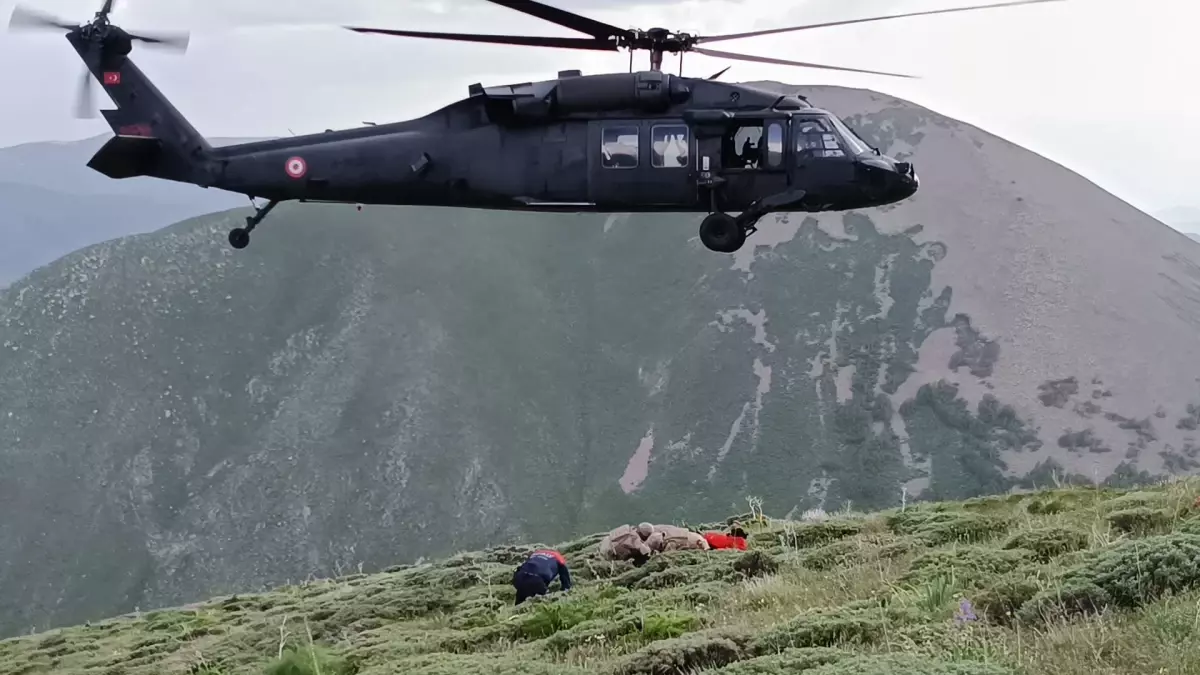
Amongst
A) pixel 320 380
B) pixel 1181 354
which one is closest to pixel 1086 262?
pixel 1181 354

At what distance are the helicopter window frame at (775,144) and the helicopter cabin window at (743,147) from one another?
128 millimetres

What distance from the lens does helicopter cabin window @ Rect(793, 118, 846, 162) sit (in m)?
16.7

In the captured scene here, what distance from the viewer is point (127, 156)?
1883 centimetres

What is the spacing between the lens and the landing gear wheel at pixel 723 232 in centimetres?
1641

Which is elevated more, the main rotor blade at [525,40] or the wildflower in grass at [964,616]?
the main rotor blade at [525,40]

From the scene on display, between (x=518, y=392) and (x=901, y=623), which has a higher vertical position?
(x=901, y=623)

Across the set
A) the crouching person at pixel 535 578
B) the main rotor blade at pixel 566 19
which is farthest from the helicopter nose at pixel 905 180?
the crouching person at pixel 535 578

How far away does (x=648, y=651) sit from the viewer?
848cm

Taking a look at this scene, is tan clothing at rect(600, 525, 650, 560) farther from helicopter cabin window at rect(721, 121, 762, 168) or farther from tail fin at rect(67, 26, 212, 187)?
tail fin at rect(67, 26, 212, 187)

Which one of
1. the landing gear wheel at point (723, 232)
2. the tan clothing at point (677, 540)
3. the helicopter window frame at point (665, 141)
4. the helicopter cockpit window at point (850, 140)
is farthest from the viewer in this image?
the tan clothing at point (677, 540)

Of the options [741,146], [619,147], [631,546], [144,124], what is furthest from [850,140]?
[144,124]

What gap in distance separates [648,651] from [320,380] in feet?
402

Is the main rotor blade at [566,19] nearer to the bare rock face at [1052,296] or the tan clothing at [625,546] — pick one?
the tan clothing at [625,546]

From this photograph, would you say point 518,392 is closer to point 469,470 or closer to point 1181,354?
point 469,470
